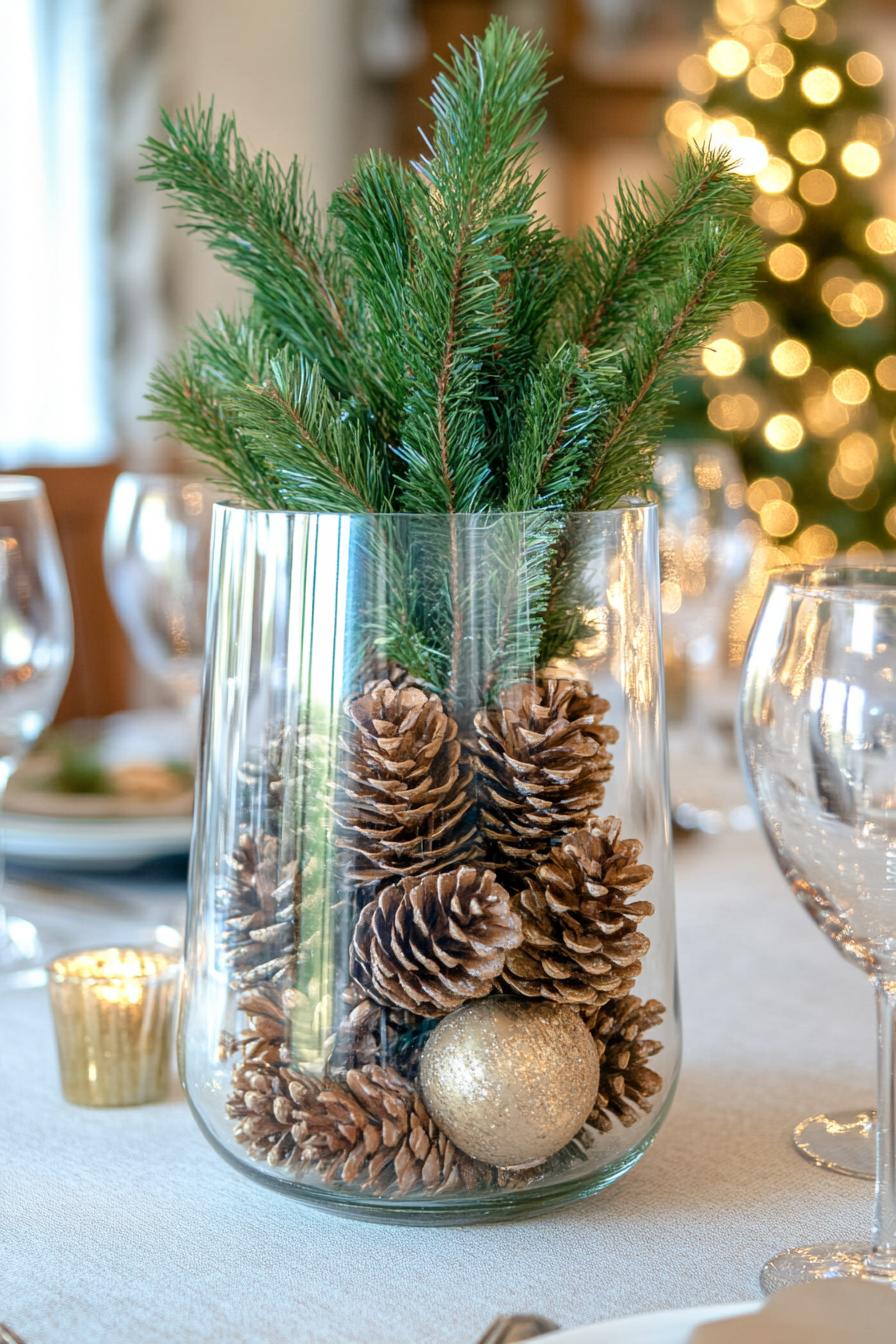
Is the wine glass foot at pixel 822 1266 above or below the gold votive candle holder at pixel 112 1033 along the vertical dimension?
below

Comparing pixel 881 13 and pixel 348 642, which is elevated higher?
pixel 881 13

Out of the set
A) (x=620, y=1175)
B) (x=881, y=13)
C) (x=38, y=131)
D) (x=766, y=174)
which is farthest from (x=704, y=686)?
(x=881, y=13)

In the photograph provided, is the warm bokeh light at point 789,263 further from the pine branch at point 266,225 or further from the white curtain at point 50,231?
the pine branch at point 266,225

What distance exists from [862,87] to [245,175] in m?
2.55

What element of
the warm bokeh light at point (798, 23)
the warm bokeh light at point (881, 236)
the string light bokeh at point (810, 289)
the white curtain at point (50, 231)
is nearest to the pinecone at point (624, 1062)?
the string light bokeh at point (810, 289)

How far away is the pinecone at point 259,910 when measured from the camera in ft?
1.39

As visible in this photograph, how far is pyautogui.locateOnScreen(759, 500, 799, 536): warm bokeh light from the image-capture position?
8.91 ft

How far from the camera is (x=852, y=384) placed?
2713 millimetres

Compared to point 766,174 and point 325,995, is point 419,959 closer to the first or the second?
point 325,995

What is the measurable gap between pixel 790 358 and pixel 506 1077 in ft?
8.12

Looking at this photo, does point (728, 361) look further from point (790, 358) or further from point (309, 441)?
point (309, 441)

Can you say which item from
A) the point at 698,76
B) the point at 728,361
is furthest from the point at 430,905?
the point at 698,76

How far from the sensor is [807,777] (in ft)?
1.32

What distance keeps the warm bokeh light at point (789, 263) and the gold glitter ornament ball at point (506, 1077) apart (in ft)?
8.16
